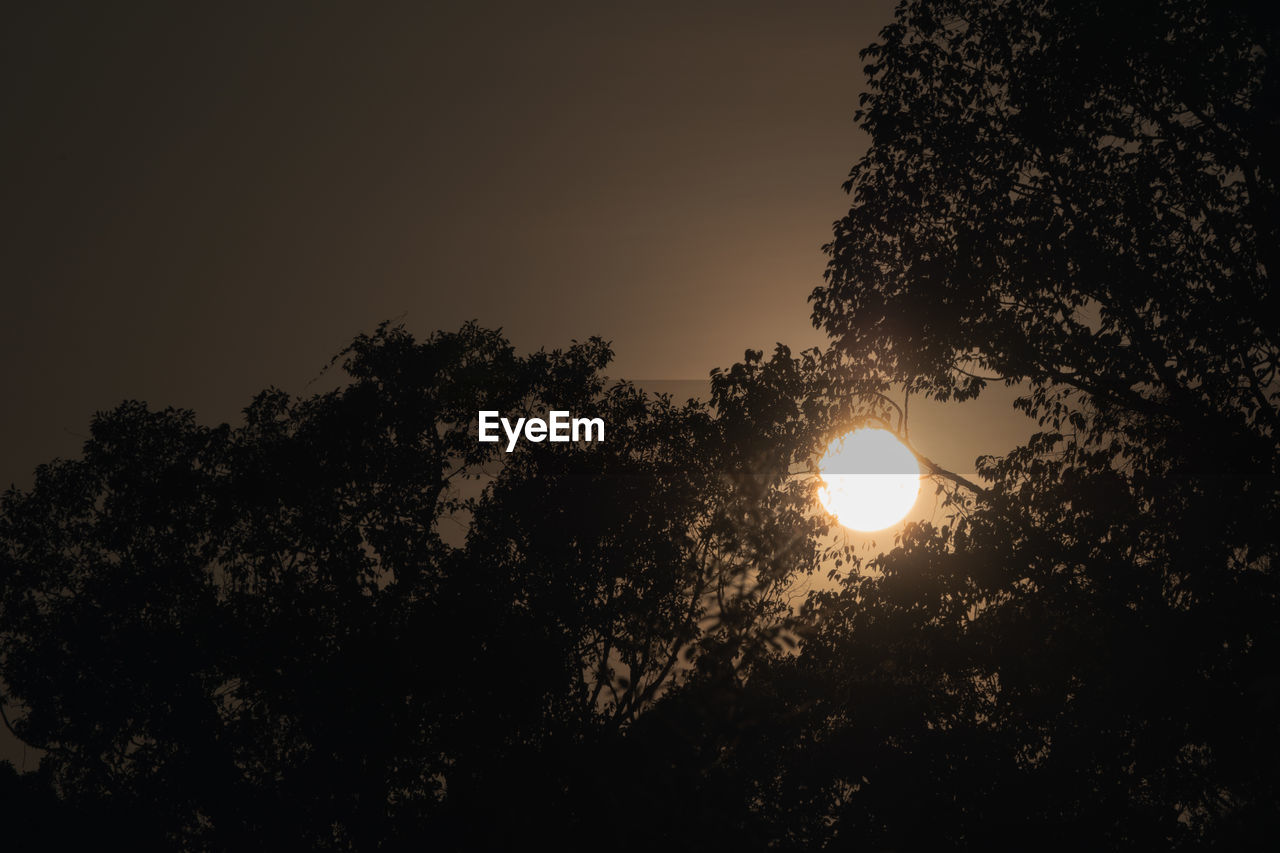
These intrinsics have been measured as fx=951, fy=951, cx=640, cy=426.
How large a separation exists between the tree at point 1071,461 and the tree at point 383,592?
3923 mm

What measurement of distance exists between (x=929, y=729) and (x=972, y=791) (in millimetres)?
988

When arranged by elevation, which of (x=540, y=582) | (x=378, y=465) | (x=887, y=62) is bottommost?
(x=540, y=582)

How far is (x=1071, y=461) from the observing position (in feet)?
41.3

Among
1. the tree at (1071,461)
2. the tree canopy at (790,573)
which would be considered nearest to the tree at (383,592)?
the tree canopy at (790,573)

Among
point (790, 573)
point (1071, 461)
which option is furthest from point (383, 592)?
point (1071, 461)

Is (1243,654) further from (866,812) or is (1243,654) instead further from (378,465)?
(378,465)

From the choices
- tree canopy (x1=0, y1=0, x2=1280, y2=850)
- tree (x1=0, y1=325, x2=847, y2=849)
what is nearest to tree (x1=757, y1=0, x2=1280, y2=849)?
tree canopy (x1=0, y1=0, x2=1280, y2=850)

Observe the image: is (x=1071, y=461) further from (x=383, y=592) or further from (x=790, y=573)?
(x=383, y=592)

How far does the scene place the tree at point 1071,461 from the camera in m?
11.1

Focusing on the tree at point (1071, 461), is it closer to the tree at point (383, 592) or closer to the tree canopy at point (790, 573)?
the tree canopy at point (790, 573)

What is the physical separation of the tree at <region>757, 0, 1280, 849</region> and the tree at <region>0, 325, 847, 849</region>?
154 inches

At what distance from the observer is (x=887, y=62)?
Answer: 13312 mm

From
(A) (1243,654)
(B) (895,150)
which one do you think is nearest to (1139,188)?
(B) (895,150)

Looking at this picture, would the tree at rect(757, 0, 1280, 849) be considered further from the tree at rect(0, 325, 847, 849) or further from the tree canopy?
the tree at rect(0, 325, 847, 849)
